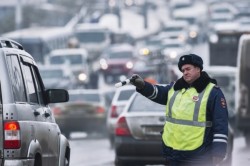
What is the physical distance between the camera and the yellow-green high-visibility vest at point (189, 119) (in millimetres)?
9828

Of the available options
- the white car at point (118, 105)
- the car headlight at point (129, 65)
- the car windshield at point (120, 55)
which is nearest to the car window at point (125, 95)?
the white car at point (118, 105)

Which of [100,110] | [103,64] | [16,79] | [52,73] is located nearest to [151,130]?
[16,79]

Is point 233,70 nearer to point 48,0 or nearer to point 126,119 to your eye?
point 126,119

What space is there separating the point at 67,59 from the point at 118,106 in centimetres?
3074

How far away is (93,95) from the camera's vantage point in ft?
110

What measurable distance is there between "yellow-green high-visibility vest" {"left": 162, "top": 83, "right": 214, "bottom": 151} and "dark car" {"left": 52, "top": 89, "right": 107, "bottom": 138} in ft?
71.2

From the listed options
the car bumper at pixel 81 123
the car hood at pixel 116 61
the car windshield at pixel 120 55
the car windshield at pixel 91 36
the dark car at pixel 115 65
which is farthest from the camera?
the car windshield at pixel 91 36

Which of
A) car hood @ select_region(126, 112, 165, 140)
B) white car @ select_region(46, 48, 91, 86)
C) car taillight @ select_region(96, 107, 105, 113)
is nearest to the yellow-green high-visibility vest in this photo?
car hood @ select_region(126, 112, 165, 140)

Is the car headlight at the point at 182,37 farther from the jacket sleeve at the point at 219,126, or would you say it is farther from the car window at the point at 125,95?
the jacket sleeve at the point at 219,126

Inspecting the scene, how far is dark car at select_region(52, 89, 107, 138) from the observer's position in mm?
31766

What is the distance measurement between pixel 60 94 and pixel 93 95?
22378 mm

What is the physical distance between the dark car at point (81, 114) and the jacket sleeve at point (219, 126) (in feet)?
71.6

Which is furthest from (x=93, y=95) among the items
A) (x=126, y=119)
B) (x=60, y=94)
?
(x=60, y=94)

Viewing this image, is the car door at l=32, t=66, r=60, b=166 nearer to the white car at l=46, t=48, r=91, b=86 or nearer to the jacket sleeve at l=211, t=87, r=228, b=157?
the jacket sleeve at l=211, t=87, r=228, b=157
